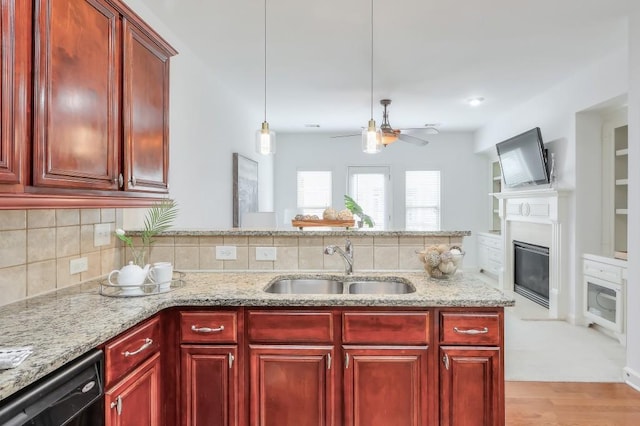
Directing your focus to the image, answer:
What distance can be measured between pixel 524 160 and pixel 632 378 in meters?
3.03

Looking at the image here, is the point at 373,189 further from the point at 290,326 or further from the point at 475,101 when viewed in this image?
the point at 290,326

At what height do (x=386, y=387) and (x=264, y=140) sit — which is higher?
(x=264, y=140)

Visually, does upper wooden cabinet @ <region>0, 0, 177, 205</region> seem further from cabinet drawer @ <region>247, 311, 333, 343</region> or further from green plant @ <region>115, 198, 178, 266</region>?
cabinet drawer @ <region>247, 311, 333, 343</region>

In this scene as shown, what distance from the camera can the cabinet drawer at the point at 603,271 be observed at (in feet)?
11.7

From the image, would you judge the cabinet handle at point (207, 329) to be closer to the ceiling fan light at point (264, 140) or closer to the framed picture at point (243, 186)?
the ceiling fan light at point (264, 140)

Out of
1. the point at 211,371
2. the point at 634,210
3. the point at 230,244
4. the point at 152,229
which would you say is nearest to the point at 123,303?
the point at 211,371

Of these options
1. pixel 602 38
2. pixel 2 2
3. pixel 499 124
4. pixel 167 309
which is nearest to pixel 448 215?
pixel 499 124

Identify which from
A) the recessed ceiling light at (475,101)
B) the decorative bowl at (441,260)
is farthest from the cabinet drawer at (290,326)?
Result: the recessed ceiling light at (475,101)

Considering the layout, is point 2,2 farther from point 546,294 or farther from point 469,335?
point 546,294

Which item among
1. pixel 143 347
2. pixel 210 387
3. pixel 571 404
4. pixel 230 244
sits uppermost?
pixel 230 244

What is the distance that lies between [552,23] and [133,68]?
10.1 feet

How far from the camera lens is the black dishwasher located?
102 cm

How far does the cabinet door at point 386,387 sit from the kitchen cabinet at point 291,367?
0.30ft

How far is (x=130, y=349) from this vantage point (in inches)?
60.6
